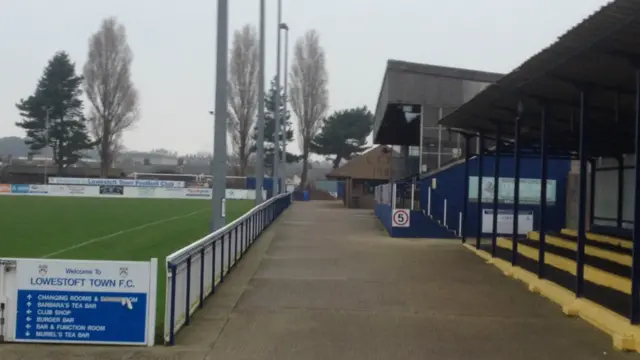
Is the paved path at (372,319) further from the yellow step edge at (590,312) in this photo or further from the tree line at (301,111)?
the tree line at (301,111)

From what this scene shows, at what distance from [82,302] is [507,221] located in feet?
62.7

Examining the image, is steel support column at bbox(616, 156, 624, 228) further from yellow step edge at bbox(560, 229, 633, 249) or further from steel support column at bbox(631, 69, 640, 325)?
steel support column at bbox(631, 69, 640, 325)

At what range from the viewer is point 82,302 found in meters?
8.32

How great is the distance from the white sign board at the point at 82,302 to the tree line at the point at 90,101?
7342 centimetres

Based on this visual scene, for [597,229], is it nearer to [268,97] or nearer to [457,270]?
[457,270]

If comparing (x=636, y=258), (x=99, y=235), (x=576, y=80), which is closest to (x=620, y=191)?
(x=576, y=80)

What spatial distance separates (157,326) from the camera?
9680 mm

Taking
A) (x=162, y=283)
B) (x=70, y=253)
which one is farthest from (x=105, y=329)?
(x=70, y=253)

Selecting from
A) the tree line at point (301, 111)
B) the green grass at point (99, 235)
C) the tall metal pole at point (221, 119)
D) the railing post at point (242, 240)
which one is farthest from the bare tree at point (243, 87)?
the tall metal pole at point (221, 119)

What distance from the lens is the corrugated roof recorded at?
825 centimetres

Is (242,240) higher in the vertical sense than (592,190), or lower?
lower

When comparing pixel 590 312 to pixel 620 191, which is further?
pixel 620 191

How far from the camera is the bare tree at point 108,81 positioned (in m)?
79.2

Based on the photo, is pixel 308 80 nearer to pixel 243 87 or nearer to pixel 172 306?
pixel 243 87
